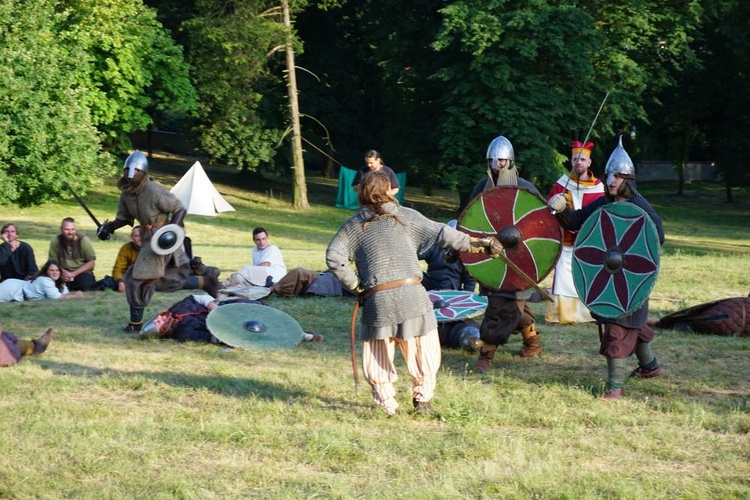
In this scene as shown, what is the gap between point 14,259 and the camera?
12609mm

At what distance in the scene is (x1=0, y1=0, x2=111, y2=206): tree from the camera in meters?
25.0

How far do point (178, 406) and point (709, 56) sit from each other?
106ft

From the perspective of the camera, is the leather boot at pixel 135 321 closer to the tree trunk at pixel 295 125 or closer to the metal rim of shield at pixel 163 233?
the metal rim of shield at pixel 163 233

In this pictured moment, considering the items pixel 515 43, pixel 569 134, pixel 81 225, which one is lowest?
pixel 81 225

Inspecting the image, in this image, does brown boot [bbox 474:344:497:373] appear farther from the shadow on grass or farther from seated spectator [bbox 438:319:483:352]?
the shadow on grass

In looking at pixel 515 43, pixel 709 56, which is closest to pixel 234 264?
pixel 515 43

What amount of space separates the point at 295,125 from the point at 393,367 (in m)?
25.2

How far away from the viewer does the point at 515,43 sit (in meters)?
27.4

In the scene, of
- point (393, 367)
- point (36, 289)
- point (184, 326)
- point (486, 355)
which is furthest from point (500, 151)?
point (36, 289)

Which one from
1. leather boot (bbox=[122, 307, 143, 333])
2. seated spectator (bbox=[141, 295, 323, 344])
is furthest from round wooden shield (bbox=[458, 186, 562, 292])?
leather boot (bbox=[122, 307, 143, 333])

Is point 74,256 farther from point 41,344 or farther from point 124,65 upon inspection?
point 124,65

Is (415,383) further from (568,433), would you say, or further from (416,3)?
(416,3)

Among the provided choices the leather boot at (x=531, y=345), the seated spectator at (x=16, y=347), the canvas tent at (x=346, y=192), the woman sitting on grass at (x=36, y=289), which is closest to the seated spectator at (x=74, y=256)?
the woman sitting on grass at (x=36, y=289)

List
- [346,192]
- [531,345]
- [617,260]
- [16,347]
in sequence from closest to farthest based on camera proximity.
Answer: [617,260]
[16,347]
[531,345]
[346,192]
